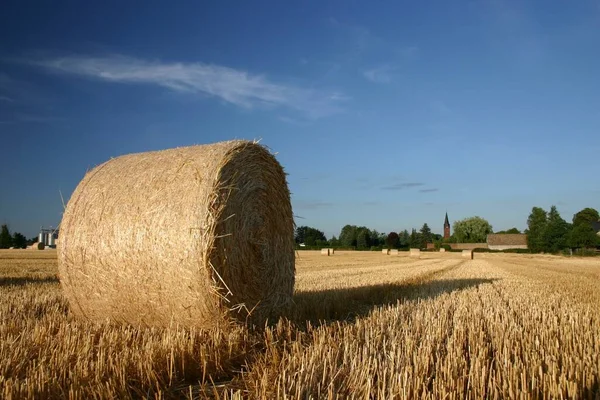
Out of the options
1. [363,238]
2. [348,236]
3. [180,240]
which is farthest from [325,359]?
[348,236]

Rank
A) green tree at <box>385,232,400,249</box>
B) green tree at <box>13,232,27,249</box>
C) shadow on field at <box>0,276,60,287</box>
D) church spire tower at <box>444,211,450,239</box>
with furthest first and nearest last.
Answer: church spire tower at <box>444,211,450,239</box> → green tree at <box>385,232,400,249</box> → green tree at <box>13,232,27,249</box> → shadow on field at <box>0,276,60,287</box>

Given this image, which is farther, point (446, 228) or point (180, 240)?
point (446, 228)

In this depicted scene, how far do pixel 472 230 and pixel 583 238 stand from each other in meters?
58.9

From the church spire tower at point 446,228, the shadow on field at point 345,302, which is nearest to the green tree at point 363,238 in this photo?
the church spire tower at point 446,228

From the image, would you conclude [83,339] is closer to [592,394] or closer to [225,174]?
[225,174]

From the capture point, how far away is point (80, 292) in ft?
18.8

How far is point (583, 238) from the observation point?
184 ft

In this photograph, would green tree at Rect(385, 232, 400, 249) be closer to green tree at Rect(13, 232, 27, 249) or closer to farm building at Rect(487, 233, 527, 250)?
farm building at Rect(487, 233, 527, 250)

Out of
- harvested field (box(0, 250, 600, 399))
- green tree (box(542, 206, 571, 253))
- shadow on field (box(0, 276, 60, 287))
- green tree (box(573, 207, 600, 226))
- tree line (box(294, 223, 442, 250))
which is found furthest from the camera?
green tree (box(573, 207, 600, 226))

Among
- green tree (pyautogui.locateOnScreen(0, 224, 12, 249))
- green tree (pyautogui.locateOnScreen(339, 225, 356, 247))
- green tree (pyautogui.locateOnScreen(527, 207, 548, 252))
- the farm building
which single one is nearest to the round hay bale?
green tree (pyautogui.locateOnScreen(527, 207, 548, 252))

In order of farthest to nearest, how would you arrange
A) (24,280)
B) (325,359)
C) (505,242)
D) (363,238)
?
1. (505,242)
2. (363,238)
3. (24,280)
4. (325,359)

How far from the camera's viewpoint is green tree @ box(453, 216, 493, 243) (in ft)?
367

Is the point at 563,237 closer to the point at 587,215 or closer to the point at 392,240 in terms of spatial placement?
the point at 392,240

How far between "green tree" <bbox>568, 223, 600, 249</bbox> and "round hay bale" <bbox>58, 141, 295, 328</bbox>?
5948 cm
